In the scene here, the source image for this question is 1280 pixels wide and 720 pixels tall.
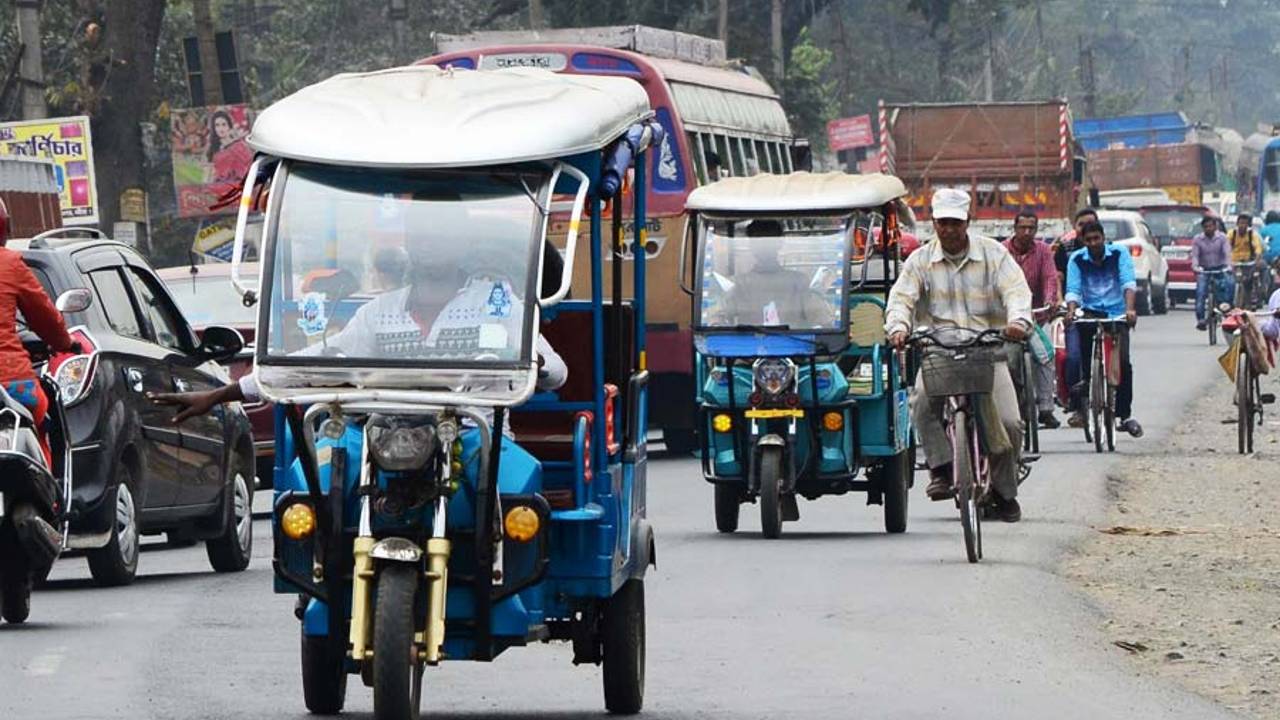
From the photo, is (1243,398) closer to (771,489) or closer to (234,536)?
(771,489)

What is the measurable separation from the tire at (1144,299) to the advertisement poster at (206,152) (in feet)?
54.9

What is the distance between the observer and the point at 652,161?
23781 millimetres

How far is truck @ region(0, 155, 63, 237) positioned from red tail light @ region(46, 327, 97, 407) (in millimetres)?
13740

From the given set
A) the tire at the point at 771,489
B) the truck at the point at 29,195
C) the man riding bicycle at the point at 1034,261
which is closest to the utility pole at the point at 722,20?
the truck at the point at 29,195

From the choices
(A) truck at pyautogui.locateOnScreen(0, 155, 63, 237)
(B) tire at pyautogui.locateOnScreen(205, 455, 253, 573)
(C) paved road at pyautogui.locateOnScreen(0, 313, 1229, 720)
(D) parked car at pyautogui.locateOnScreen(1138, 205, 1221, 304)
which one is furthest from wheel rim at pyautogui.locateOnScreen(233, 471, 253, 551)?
(D) parked car at pyautogui.locateOnScreen(1138, 205, 1221, 304)

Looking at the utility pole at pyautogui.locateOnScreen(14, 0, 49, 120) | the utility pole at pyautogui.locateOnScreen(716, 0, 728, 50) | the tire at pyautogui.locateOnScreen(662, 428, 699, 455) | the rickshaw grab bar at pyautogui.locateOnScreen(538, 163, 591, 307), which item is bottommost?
the tire at pyautogui.locateOnScreen(662, 428, 699, 455)

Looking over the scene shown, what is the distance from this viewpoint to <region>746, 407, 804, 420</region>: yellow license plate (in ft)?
52.5

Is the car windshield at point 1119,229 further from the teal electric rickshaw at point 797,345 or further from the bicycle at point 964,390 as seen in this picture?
the bicycle at point 964,390

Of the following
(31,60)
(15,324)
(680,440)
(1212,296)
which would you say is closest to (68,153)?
(31,60)

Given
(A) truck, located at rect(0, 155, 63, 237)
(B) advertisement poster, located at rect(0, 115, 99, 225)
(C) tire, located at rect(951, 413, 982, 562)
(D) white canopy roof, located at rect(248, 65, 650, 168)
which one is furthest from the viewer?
(B) advertisement poster, located at rect(0, 115, 99, 225)

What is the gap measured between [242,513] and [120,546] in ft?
5.73

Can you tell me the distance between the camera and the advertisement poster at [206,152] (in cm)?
3997

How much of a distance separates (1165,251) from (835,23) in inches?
1247

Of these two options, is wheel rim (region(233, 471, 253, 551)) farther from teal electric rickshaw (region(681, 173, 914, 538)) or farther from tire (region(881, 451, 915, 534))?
tire (region(881, 451, 915, 534))
